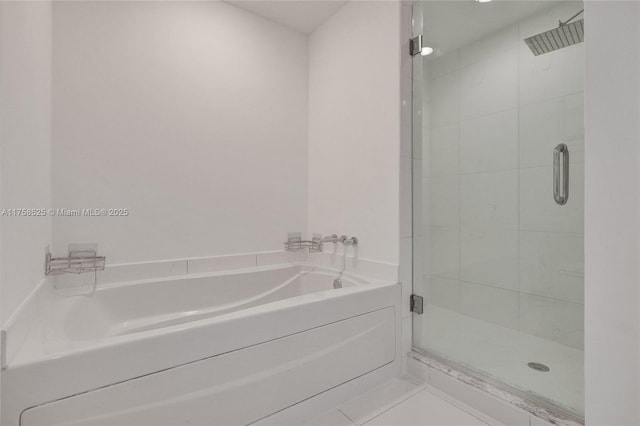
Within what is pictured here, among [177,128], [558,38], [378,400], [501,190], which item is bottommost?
[378,400]

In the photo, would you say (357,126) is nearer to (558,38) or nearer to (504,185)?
(504,185)

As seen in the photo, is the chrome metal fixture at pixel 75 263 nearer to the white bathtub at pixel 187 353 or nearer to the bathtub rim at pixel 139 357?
the white bathtub at pixel 187 353

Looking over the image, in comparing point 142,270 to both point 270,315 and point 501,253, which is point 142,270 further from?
point 501,253

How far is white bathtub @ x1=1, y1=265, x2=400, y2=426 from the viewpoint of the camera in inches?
30.5

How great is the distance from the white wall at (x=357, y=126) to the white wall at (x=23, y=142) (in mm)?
1543

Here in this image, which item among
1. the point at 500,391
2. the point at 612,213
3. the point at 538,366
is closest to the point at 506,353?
the point at 538,366

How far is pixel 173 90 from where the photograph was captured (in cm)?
177

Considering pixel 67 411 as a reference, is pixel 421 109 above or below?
above

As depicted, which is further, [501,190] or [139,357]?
[501,190]

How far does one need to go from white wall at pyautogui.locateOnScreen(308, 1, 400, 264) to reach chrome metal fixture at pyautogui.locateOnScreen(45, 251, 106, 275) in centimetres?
138

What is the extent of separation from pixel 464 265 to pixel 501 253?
0.77 ft

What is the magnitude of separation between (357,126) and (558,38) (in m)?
1.14

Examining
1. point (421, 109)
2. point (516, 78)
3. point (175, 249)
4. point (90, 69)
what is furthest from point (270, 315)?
point (516, 78)

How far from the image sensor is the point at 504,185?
5.98ft
